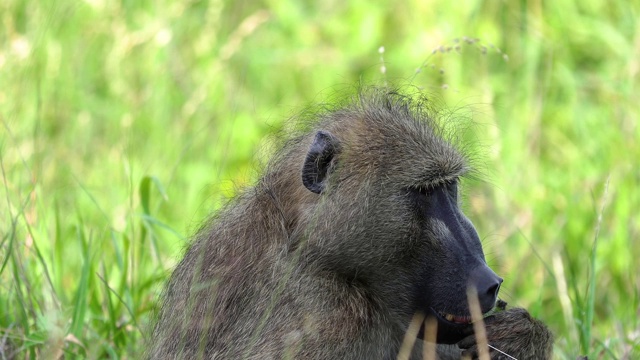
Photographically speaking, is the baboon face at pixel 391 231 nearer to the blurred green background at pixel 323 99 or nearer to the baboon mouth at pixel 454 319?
the baboon mouth at pixel 454 319

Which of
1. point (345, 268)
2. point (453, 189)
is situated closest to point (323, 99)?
point (453, 189)

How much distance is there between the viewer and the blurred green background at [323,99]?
18.7ft

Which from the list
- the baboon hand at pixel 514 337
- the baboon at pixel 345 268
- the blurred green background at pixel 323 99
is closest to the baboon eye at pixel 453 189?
the baboon at pixel 345 268

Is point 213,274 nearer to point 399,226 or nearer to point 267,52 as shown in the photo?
point 399,226

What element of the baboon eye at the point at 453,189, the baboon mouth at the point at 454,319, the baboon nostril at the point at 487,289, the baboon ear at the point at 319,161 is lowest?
the baboon mouth at the point at 454,319

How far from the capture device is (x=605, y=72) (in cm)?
673

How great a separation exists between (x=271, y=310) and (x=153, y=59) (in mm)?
4191

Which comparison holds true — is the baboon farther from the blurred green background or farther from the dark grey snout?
the blurred green background

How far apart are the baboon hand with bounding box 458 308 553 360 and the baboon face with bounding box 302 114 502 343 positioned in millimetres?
133

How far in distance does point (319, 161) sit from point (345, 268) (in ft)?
1.10

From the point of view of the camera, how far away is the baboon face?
2.98m

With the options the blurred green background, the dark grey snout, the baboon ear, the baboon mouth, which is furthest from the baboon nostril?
the blurred green background

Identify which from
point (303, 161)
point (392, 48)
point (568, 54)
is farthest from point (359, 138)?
point (568, 54)

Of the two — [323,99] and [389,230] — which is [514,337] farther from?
[323,99]
